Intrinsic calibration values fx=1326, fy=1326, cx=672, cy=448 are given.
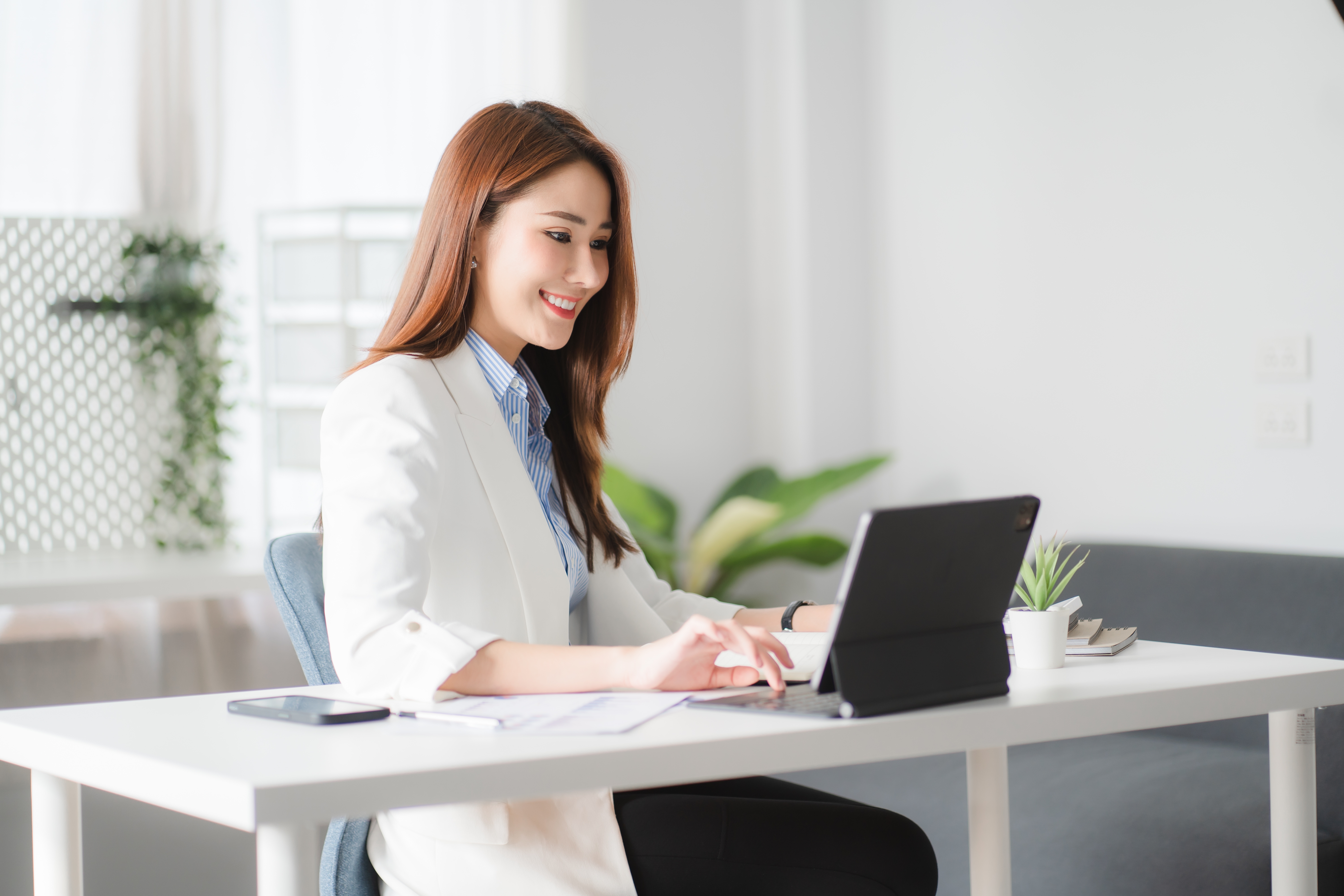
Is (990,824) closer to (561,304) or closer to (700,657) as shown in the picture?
(700,657)

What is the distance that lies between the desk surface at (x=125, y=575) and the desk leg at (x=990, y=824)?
1.68m

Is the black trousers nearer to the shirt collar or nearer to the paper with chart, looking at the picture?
the paper with chart

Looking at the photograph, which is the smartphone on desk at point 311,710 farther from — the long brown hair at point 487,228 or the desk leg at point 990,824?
the desk leg at point 990,824

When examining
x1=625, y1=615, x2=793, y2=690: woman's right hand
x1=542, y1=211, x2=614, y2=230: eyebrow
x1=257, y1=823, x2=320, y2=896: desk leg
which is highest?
x1=542, y1=211, x2=614, y2=230: eyebrow

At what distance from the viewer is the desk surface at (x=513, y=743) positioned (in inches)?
35.1

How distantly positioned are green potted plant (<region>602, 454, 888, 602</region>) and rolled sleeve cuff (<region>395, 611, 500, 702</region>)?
1.95 m

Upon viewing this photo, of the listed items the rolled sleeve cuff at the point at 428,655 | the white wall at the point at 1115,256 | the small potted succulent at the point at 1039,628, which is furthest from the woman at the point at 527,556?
the white wall at the point at 1115,256

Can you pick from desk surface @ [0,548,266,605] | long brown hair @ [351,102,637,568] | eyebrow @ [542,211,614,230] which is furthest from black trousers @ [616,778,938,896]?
desk surface @ [0,548,266,605]

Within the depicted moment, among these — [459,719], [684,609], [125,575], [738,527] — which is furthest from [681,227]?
[459,719]

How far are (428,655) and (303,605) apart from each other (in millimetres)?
432

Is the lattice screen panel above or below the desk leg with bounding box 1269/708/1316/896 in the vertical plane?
above

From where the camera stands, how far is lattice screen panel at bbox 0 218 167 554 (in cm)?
277

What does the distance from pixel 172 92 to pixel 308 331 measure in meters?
0.60

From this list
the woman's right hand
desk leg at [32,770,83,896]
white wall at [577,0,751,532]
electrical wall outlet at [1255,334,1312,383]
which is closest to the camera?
the woman's right hand
